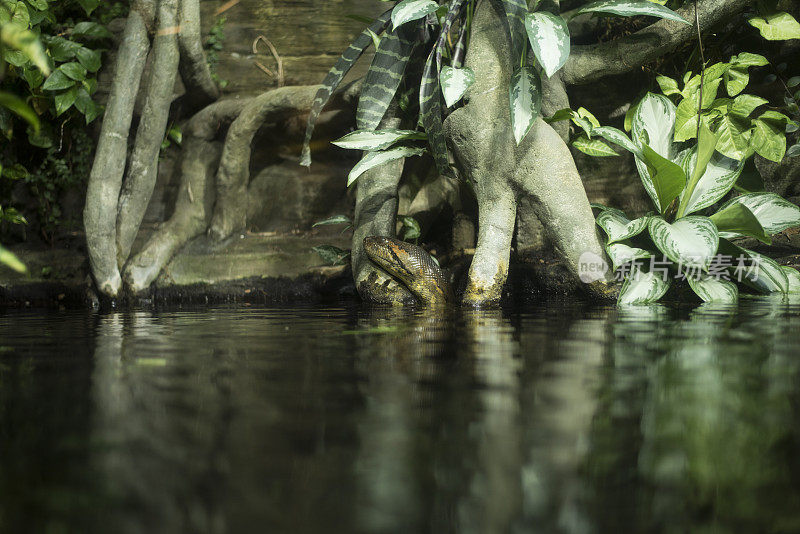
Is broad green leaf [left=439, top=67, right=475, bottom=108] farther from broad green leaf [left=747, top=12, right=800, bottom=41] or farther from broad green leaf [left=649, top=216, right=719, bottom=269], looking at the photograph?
broad green leaf [left=747, top=12, right=800, bottom=41]

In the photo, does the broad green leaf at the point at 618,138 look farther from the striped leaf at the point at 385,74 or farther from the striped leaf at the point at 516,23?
the striped leaf at the point at 385,74

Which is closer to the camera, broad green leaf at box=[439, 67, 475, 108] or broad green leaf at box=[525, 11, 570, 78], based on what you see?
broad green leaf at box=[525, 11, 570, 78]

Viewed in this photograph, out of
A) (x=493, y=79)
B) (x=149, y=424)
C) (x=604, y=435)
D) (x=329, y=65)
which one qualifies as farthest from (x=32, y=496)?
(x=329, y=65)

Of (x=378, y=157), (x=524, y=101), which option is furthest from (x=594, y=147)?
(x=378, y=157)

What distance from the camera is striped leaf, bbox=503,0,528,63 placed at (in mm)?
3088

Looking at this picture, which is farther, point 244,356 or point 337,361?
point 244,356

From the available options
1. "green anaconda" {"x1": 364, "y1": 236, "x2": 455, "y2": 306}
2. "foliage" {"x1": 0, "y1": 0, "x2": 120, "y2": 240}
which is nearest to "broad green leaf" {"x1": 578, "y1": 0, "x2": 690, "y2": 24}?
"green anaconda" {"x1": 364, "y1": 236, "x2": 455, "y2": 306}

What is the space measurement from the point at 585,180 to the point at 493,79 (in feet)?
4.11

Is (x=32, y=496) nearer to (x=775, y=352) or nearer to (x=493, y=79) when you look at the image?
(x=775, y=352)

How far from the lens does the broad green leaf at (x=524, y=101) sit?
2.89 meters

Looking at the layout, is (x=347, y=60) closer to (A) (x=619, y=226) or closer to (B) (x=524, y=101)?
(B) (x=524, y=101)

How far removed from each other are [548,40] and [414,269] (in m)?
1.30

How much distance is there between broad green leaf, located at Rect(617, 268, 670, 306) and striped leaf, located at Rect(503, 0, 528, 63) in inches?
50.7

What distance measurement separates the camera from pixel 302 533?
0.50 m
